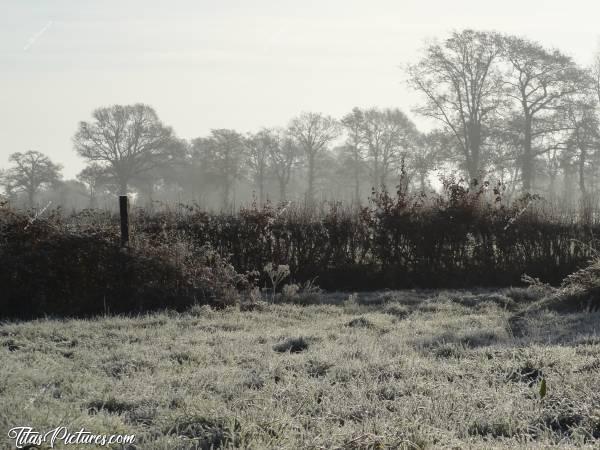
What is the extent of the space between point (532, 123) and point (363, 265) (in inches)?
1068

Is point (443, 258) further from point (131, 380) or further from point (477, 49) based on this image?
point (477, 49)

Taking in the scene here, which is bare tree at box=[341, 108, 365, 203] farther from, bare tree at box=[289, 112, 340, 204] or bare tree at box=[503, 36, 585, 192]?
bare tree at box=[503, 36, 585, 192]

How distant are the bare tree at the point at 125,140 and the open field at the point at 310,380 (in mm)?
46326

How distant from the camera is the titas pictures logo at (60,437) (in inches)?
149

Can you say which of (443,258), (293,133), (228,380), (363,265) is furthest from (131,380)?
(293,133)

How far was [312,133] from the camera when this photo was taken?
54.9 metres

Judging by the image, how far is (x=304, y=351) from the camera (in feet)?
22.0

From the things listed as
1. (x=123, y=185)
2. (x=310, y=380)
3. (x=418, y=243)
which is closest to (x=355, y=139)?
(x=123, y=185)

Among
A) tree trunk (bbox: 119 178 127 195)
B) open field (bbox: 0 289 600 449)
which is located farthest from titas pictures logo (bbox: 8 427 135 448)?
tree trunk (bbox: 119 178 127 195)

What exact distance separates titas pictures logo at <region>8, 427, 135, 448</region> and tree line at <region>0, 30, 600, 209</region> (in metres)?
24.6

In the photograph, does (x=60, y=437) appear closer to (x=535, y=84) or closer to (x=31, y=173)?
(x=535, y=84)

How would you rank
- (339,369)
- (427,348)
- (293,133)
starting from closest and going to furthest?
(339,369) < (427,348) < (293,133)

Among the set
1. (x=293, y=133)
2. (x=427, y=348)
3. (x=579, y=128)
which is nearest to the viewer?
(x=427, y=348)

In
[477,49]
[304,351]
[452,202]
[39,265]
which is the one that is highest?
[477,49]
